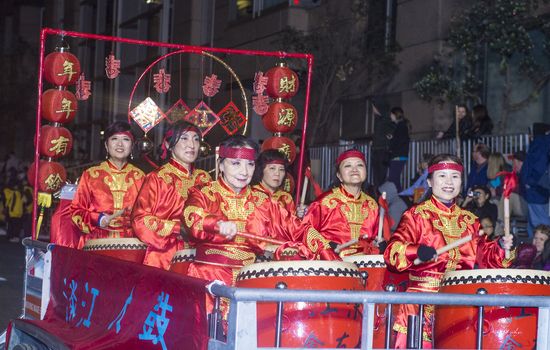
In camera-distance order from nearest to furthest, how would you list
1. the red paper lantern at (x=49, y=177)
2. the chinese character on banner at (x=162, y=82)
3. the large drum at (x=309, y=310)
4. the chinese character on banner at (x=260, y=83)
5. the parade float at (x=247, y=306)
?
the parade float at (x=247, y=306) → the large drum at (x=309, y=310) → the red paper lantern at (x=49, y=177) → the chinese character on banner at (x=162, y=82) → the chinese character on banner at (x=260, y=83)

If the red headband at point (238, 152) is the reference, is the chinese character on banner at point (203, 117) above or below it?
above

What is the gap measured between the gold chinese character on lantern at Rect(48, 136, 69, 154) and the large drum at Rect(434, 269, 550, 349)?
567 cm

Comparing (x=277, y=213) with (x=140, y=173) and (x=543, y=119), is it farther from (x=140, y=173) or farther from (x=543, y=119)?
(x=543, y=119)

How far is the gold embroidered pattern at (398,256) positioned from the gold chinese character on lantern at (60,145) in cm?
496

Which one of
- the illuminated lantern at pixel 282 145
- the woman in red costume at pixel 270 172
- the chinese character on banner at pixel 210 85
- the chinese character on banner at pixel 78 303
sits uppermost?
the chinese character on banner at pixel 210 85

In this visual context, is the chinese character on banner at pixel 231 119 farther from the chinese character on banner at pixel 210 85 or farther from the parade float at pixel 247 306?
the parade float at pixel 247 306

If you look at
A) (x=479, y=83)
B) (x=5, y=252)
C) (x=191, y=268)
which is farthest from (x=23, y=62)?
(x=191, y=268)

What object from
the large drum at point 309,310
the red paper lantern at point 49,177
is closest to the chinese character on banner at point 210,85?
the red paper lantern at point 49,177

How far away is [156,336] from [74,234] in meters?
4.26

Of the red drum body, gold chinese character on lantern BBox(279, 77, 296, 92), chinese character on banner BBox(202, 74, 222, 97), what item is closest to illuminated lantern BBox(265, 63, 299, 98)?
gold chinese character on lantern BBox(279, 77, 296, 92)

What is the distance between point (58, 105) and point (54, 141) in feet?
1.39

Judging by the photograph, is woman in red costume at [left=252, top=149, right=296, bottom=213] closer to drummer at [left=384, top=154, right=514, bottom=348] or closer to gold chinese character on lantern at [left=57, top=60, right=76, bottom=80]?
drummer at [left=384, top=154, right=514, bottom=348]

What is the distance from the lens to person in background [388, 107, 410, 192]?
1317 centimetres

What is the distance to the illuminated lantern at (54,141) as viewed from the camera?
969 cm
